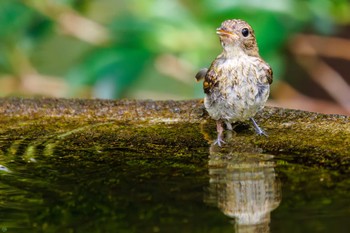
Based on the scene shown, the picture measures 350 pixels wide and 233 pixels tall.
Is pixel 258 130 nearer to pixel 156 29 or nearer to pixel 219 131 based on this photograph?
pixel 219 131

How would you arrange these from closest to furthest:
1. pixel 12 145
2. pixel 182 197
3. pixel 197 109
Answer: pixel 182 197 < pixel 12 145 < pixel 197 109

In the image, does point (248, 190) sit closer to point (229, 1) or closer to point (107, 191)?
point (107, 191)

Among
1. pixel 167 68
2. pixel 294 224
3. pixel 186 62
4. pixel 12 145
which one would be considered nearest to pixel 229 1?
pixel 186 62

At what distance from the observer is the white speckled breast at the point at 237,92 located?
8.10 feet

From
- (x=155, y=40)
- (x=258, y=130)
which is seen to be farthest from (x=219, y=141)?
(x=155, y=40)

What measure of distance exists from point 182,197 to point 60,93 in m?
3.11

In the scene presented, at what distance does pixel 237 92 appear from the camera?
2500mm

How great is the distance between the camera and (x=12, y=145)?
2369mm

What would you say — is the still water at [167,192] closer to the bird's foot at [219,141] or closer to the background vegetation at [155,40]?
the bird's foot at [219,141]

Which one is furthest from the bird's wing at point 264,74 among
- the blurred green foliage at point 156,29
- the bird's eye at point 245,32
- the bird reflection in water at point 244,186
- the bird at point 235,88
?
the blurred green foliage at point 156,29

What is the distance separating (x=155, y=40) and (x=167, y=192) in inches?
84.5

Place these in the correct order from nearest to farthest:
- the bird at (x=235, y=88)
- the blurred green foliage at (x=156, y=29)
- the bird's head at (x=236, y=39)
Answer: the bird at (x=235, y=88) → the bird's head at (x=236, y=39) → the blurred green foliage at (x=156, y=29)

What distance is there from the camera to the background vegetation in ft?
12.6

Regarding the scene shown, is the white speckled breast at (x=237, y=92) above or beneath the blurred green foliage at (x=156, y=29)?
beneath
